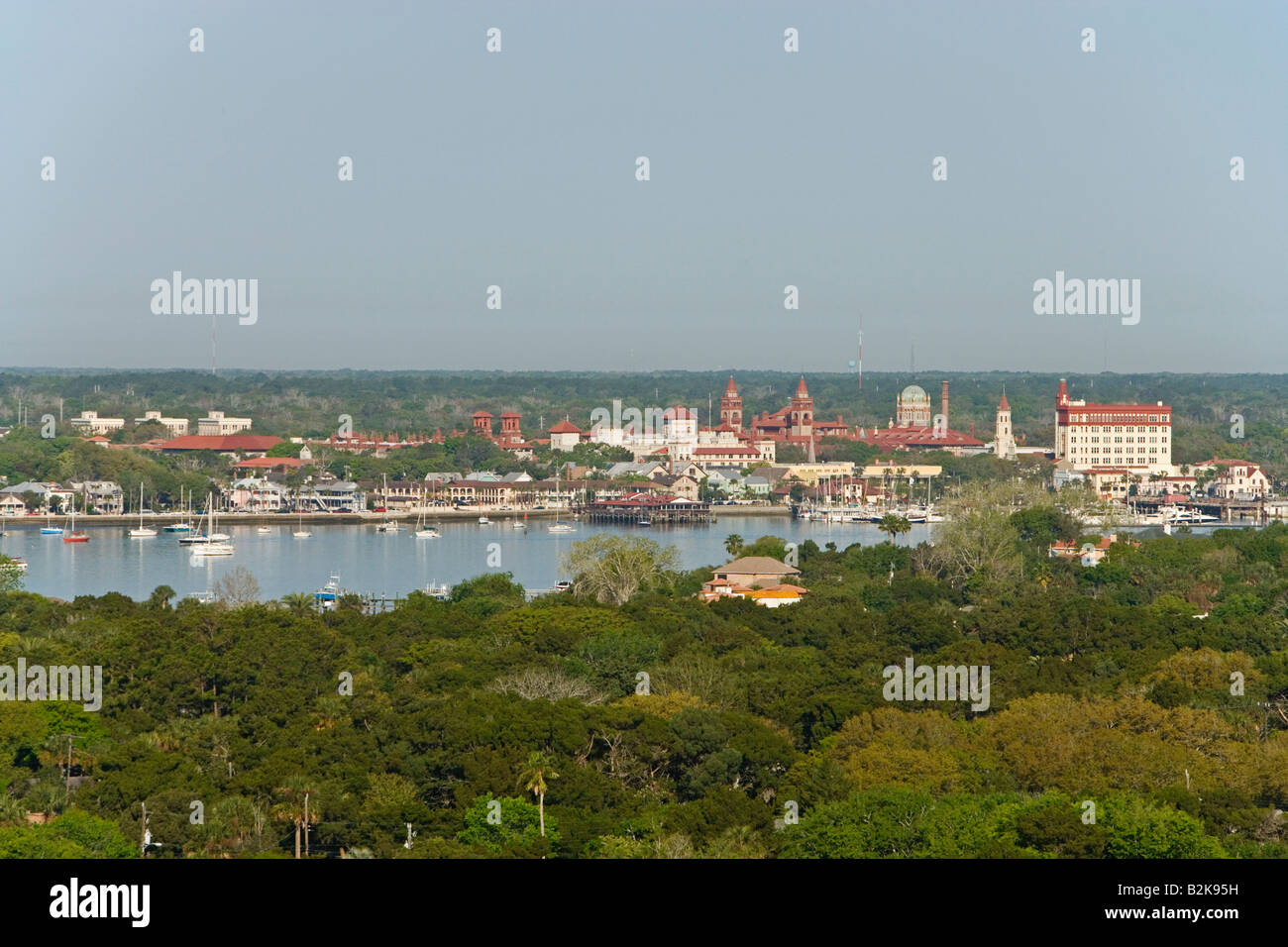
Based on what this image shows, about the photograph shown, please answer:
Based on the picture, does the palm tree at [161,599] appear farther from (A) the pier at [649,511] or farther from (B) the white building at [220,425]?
(B) the white building at [220,425]

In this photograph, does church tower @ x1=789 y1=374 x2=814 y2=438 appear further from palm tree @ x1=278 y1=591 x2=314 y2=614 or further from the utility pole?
the utility pole

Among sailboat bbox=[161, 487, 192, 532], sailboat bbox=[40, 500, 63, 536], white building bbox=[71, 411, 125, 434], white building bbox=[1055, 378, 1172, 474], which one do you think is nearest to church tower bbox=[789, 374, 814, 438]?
white building bbox=[1055, 378, 1172, 474]

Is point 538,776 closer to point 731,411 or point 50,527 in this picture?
point 50,527

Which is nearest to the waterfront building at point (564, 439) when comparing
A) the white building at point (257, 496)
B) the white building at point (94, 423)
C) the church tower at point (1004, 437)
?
the white building at point (257, 496)

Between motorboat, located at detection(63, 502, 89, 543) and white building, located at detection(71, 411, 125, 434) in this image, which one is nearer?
motorboat, located at detection(63, 502, 89, 543)

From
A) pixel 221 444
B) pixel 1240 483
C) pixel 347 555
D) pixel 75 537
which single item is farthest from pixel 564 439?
pixel 347 555
